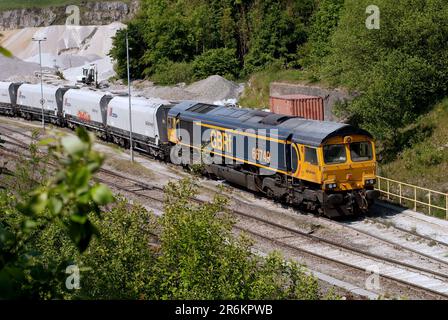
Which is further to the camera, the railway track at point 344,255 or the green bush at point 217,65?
the green bush at point 217,65

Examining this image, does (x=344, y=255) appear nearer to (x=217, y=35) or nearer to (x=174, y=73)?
(x=174, y=73)

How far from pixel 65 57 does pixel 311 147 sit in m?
81.6

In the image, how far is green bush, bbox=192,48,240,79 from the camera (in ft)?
219

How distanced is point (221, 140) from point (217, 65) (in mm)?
39573

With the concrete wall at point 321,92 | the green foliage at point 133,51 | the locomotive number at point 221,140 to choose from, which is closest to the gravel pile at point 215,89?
the concrete wall at point 321,92

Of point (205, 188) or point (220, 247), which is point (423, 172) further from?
point (220, 247)

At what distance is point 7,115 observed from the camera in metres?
59.3

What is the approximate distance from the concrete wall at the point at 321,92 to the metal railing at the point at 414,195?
405 inches

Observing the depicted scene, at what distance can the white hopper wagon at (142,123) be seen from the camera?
114 feet

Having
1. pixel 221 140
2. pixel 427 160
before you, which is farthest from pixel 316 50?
pixel 221 140

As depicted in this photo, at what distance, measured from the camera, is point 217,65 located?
66750mm

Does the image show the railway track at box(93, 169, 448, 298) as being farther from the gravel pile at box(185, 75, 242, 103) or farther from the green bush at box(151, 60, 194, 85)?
the green bush at box(151, 60, 194, 85)

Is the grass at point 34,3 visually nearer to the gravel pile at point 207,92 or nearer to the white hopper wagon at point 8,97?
the white hopper wagon at point 8,97
